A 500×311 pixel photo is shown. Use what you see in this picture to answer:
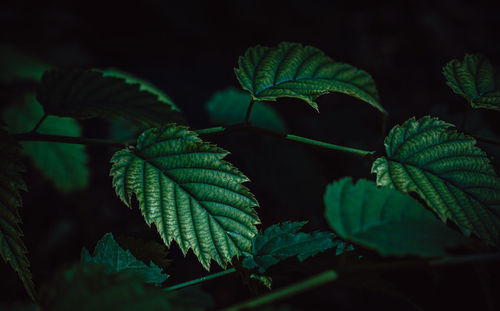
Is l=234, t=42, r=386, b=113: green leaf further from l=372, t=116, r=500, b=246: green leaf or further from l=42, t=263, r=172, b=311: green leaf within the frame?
l=42, t=263, r=172, b=311: green leaf

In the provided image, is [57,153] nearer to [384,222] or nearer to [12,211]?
[12,211]

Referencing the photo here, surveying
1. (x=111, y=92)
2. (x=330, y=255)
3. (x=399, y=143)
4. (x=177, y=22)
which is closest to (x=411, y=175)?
(x=399, y=143)

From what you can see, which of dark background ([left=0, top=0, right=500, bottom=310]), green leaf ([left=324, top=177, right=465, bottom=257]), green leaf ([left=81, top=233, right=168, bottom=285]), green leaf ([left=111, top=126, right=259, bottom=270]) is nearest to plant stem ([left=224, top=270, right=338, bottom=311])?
green leaf ([left=324, top=177, right=465, bottom=257])

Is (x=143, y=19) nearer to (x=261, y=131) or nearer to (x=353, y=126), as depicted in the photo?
(x=353, y=126)

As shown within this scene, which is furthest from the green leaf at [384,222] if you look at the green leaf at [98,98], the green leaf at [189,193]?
the green leaf at [98,98]

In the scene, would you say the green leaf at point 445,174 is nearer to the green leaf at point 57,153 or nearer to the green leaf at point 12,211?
the green leaf at point 12,211

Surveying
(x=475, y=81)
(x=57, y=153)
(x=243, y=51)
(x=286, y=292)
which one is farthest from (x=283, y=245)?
(x=243, y=51)
